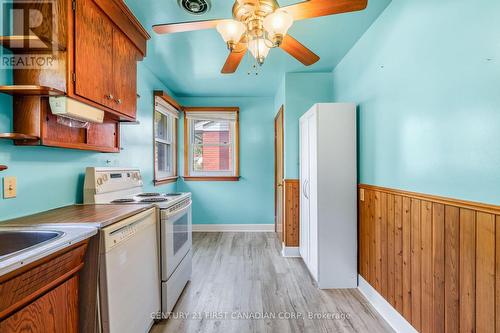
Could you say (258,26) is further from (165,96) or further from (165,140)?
(165,140)

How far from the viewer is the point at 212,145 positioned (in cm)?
441

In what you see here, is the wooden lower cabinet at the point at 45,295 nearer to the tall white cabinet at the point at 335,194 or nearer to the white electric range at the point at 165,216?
the white electric range at the point at 165,216

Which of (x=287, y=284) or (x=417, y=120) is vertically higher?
(x=417, y=120)

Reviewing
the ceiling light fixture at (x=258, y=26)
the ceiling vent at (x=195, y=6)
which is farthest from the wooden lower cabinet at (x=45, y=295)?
the ceiling vent at (x=195, y=6)

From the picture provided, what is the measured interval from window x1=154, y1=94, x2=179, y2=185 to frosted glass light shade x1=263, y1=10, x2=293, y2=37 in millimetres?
2394

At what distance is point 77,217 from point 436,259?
2170mm

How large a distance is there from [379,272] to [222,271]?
64.9 inches

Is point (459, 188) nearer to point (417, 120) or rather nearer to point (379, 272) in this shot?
point (417, 120)

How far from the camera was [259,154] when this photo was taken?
436 centimetres

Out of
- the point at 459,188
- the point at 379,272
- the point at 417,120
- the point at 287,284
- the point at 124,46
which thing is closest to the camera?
the point at 459,188

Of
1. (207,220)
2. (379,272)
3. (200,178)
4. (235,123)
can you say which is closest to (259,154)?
(235,123)

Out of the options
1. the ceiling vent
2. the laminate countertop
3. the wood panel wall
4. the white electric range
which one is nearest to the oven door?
the white electric range

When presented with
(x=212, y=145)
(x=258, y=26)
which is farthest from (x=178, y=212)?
(x=212, y=145)

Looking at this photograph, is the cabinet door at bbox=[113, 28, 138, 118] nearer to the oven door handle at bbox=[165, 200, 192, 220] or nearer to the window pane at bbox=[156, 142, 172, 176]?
the oven door handle at bbox=[165, 200, 192, 220]
